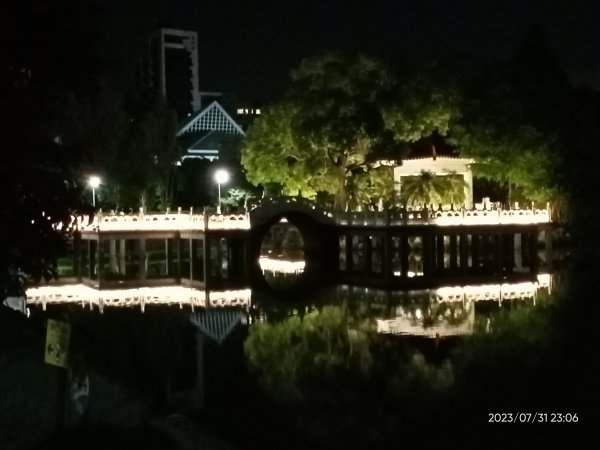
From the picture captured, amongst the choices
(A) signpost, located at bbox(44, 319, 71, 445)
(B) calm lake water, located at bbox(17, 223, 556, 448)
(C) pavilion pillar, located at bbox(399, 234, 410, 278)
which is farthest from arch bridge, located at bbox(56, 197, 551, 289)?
(A) signpost, located at bbox(44, 319, 71, 445)

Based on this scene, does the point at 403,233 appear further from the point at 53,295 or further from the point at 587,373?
the point at 587,373

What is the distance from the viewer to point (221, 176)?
46094 millimetres

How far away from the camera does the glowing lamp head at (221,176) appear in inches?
1811

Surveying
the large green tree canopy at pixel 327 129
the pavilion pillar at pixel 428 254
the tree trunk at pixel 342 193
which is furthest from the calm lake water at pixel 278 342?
the large green tree canopy at pixel 327 129

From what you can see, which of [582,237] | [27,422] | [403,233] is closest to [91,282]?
[403,233]

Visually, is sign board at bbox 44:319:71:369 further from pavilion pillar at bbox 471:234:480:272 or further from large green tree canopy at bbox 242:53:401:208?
pavilion pillar at bbox 471:234:480:272

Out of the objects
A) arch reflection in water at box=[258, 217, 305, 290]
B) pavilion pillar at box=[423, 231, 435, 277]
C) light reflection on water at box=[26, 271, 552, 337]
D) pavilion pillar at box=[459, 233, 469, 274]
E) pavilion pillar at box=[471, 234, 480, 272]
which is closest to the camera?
light reflection on water at box=[26, 271, 552, 337]

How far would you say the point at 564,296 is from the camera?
100ft

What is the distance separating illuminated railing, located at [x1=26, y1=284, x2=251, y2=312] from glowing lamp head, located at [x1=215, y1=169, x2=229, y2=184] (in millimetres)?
10685

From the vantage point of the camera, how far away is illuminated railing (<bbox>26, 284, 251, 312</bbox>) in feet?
99.9

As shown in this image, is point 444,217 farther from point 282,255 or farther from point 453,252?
point 282,255

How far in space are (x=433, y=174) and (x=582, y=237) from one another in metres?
6.98

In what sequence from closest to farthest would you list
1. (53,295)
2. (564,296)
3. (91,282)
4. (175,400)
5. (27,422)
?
(27,422)
(175,400)
(564,296)
(53,295)
(91,282)

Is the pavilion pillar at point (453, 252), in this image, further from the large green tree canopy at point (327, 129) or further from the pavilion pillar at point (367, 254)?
the large green tree canopy at point (327, 129)
